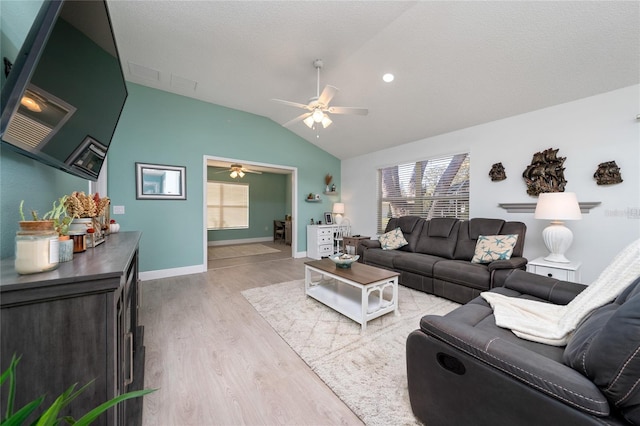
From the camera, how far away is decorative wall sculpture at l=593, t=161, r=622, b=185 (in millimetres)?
2661

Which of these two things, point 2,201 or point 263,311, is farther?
point 263,311

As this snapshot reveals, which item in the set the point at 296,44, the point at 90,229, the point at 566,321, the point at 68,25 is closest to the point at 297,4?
the point at 296,44

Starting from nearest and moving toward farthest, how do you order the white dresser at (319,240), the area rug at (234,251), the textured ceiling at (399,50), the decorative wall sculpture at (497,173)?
1. the textured ceiling at (399,50)
2. the decorative wall sculpture at (497,173)
3. the white dresser at (319,240)
4. the area rug at (234,251)

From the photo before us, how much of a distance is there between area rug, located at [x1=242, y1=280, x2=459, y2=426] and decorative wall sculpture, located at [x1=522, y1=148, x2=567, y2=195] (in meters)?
2.03

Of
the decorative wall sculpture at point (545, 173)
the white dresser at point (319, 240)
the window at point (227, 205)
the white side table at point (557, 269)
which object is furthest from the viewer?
the window at point (227, 205)

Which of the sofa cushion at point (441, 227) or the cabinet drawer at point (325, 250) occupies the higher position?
the sofa cushion at point (441, 227)

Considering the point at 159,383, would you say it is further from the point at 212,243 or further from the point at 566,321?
the point at 212,243

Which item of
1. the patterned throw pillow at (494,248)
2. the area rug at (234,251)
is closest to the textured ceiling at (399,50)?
the patterned throw pillow at (494,248)

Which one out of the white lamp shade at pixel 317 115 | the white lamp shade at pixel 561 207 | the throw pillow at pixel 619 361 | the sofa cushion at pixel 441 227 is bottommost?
the throw pillow at pixel 619 361

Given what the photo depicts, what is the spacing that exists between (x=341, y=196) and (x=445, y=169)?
8.89 feet

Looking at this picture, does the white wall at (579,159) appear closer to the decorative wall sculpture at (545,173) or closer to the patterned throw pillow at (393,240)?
the decorative wall sculpture at (545,173)

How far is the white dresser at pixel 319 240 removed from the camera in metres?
5.45

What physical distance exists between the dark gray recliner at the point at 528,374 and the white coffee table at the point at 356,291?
98 cm

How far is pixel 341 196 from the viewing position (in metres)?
6.38
